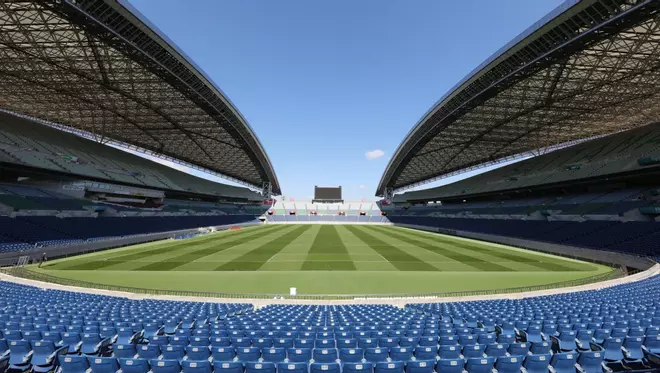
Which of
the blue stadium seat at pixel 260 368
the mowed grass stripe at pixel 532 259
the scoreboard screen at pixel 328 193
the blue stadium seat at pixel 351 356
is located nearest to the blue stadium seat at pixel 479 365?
the blue stadium seat at pixel 351 356

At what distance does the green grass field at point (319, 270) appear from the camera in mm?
20359

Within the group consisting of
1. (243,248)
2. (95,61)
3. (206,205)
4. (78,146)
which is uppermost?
(95,61)

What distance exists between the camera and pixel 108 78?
32750 millimetres

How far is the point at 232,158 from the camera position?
77375 mm

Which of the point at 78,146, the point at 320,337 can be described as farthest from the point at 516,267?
the point at 78,146

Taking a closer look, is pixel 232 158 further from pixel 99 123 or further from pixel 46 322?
pixel 46 322

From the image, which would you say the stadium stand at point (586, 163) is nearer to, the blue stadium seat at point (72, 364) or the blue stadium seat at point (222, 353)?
the blue stadium seat at point (222, 353)

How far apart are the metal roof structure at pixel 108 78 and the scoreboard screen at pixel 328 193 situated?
2057 inches

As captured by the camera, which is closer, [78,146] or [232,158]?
[78,146]

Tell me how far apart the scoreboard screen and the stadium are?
44.1 metres

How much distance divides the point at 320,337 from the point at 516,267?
25.3 meters

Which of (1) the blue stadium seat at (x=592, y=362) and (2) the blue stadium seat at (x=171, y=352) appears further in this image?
(2) the blue stadium seat at (x=171, y=352)

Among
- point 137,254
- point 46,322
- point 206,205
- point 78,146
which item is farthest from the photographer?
point 206,205

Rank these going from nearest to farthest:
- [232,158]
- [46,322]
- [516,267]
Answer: [46,322]
[516,267]
[232,158]
